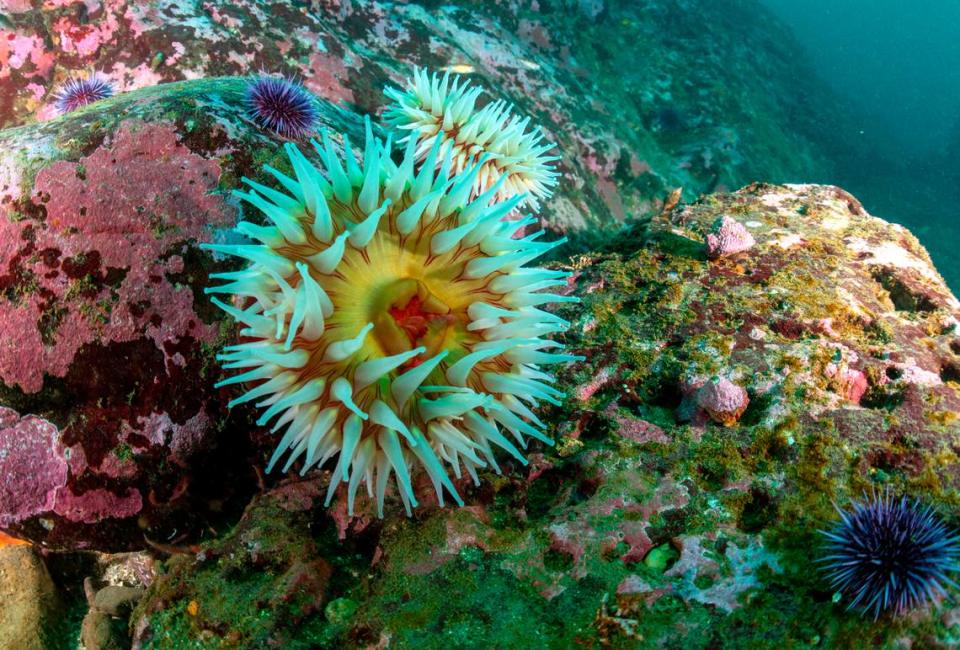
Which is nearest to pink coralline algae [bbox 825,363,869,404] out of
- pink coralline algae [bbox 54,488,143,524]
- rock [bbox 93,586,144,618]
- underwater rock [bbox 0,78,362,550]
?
underwater rock [bbox 0,78,362,550]

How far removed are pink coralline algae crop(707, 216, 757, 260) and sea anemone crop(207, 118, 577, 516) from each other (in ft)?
6.13

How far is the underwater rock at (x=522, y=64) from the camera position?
5691 millimetres

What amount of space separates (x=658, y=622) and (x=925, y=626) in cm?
91

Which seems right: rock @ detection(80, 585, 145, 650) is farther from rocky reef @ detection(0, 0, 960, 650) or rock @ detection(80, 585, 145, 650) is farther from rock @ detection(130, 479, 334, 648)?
rock @ detection(130, 479, 334, 648)

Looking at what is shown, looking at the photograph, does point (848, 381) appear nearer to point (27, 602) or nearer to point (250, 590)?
point (250, 590)

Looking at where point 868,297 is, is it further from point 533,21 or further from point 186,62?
point 533,21

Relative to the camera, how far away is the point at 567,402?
3184 mm

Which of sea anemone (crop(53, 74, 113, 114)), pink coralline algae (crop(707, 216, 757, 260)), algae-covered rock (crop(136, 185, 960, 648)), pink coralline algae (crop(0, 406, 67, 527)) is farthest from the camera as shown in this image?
sea anemone (crop(53, 74, 113, 114))

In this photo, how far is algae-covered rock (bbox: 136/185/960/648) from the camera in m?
2.17

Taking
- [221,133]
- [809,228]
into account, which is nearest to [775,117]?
[809,228]

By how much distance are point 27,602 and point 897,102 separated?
187ft

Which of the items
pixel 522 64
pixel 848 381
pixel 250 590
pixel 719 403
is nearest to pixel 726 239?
pixel 848 381

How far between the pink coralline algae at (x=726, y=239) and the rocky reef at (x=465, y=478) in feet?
0.07

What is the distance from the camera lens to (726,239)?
3951mm
